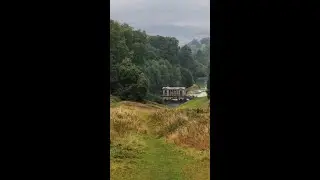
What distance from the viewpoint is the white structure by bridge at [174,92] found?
2.97 meters

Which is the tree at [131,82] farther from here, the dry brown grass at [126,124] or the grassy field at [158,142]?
the dry brown grass at [126,124]

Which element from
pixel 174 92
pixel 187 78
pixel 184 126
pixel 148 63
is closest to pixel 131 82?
pixel 148 63

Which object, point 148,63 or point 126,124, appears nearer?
point 148,63

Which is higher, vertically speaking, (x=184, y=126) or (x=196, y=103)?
(x=196, y=103)

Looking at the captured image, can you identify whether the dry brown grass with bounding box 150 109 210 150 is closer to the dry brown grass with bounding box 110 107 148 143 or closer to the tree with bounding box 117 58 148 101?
the dry brown grass with bounding box 110 107 148 143

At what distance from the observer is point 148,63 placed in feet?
10.0

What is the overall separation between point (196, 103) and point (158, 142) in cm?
53

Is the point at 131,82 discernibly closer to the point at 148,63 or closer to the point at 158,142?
the point at 148,63

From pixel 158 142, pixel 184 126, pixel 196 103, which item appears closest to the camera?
pixel 196 103
